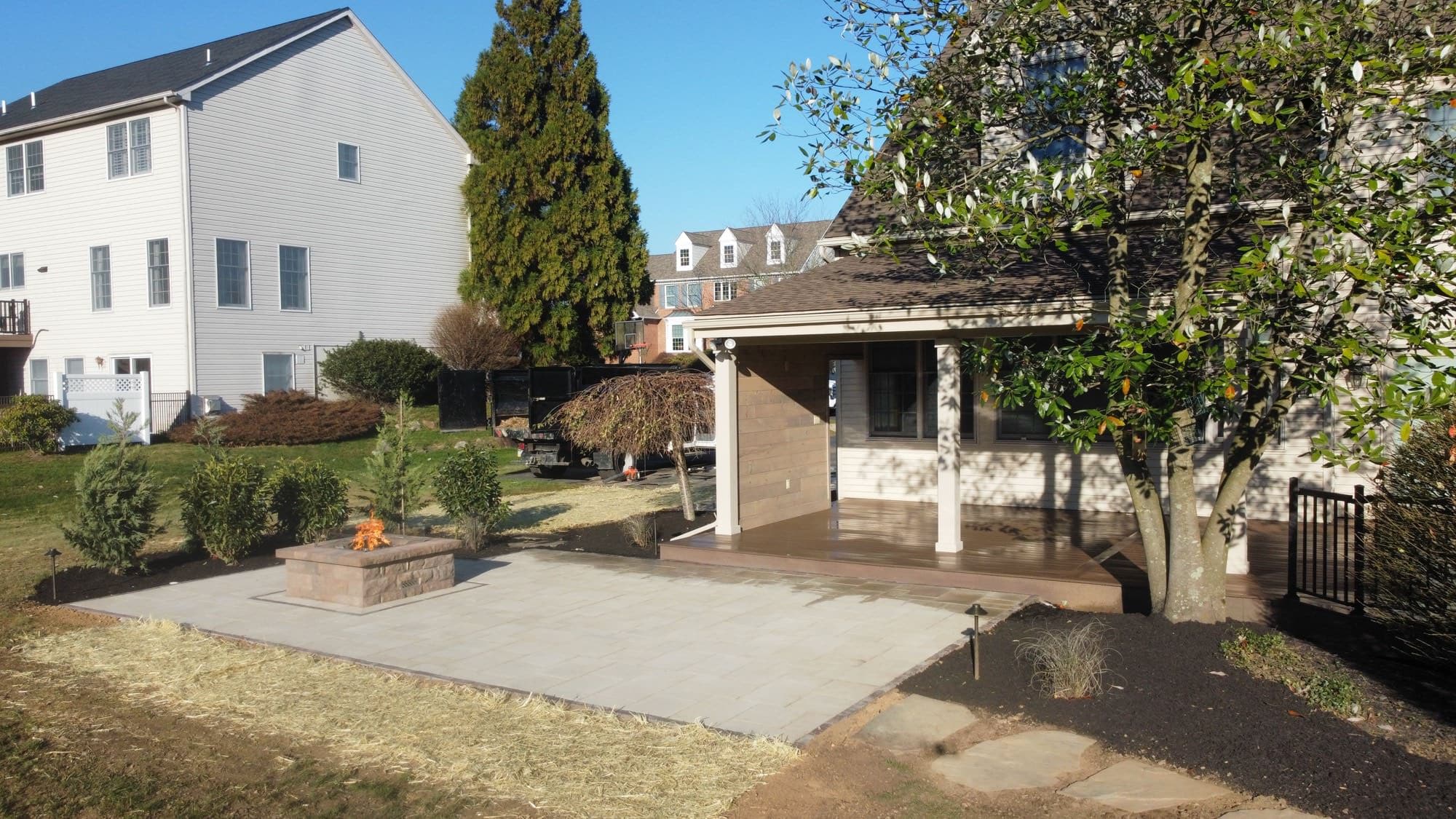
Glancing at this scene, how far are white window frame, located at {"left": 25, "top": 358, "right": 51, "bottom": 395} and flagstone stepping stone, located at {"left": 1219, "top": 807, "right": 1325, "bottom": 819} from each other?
103 ft

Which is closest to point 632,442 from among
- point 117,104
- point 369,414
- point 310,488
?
point 310,488

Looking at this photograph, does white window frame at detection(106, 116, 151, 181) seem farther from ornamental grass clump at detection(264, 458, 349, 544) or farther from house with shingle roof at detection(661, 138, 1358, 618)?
house with shingle roof at detection(661, 138, 1358, 618)

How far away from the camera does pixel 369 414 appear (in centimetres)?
2553

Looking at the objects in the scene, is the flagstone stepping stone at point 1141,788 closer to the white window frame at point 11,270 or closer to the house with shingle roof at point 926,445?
the house with shingle roof at point 926,445

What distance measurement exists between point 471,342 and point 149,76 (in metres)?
10.7

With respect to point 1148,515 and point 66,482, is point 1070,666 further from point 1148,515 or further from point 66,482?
point 66,482

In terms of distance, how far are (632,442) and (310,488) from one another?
3.89 metres

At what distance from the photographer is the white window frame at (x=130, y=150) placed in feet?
82.7

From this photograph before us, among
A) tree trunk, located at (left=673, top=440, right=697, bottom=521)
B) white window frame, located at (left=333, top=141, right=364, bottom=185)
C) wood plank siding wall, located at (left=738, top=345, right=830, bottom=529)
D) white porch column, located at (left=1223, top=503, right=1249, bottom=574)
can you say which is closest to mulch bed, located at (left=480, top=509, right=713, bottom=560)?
tree trunk, located at (left=673, top=440, right=697, bottom=521)

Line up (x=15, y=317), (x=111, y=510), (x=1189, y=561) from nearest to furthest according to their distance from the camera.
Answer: (x=1189, y=561) < (x=111, y=510) < (x=15, y=317)

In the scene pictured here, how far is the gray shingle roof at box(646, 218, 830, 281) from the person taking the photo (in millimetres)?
47344

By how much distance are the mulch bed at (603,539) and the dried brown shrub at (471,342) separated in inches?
663

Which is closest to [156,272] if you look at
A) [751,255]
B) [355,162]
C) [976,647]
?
[355,162]

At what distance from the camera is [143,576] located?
428 inches
